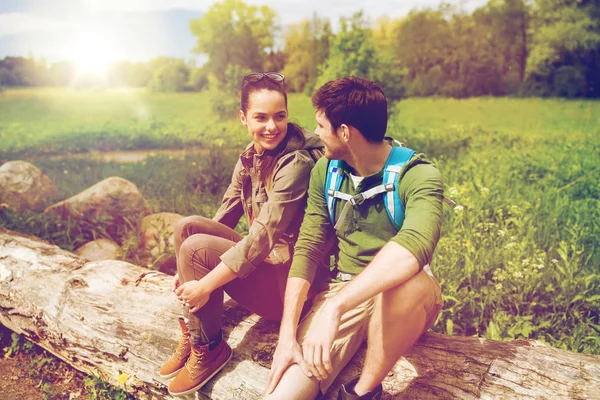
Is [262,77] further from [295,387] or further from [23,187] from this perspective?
[23,187]

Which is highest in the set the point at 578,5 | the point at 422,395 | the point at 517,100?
the point at 578,5

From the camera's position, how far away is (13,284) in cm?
300

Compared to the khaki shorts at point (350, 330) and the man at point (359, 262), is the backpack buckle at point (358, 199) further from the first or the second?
the khaki shorts at point (350, 330)

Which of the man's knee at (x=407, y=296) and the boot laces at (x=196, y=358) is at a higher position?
the man's knee at (x=407, y=296)

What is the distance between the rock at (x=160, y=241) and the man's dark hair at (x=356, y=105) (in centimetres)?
182

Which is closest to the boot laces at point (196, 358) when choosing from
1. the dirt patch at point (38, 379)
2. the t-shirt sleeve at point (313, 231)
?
the t-shirt sleeve at point (313, 231)

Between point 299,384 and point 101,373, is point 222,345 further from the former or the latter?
point 101,373

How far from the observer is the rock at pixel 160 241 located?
12.0ft

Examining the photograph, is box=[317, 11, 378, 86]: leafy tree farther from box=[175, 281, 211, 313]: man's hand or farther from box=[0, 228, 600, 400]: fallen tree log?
box=[175, 281, 211, 313]: man's hand

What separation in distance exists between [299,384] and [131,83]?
760 centimetres

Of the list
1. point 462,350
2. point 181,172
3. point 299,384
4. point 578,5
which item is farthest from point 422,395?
point 578,5

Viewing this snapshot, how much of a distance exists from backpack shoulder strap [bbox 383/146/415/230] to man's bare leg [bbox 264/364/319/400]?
24.2 inches

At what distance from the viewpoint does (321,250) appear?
76.3 inches

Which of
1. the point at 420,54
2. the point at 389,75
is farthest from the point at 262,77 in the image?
the point at 420,54
